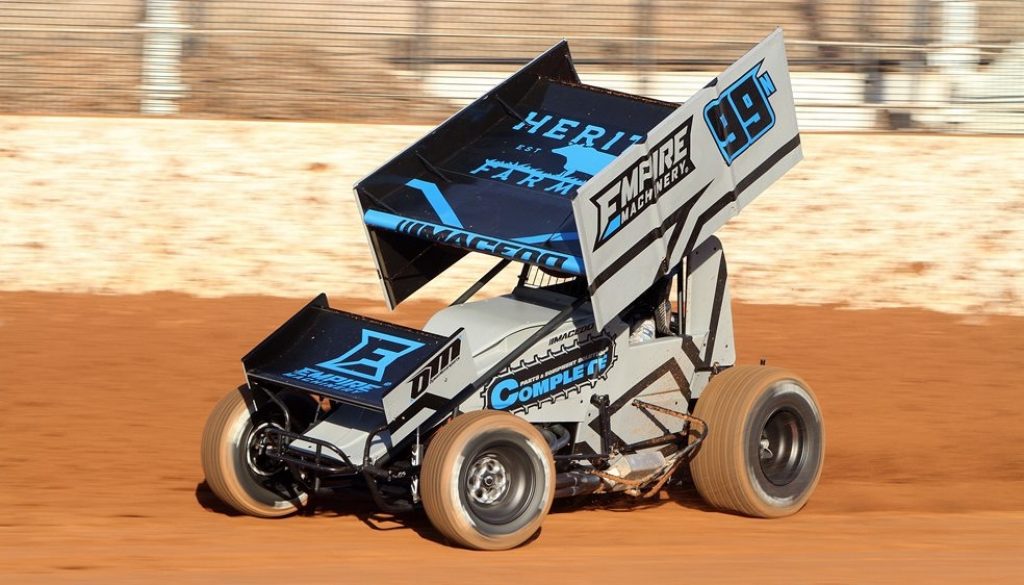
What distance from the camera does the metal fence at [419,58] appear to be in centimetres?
1817

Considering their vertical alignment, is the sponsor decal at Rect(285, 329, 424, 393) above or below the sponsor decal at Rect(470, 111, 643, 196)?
below

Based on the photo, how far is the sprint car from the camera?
8008 mm

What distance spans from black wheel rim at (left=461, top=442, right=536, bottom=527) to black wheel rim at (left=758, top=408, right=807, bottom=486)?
6.55 feet

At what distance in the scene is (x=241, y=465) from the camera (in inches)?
333

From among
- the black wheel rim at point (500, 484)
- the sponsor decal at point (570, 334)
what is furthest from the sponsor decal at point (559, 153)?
the black wheel rim at point (500, 484)

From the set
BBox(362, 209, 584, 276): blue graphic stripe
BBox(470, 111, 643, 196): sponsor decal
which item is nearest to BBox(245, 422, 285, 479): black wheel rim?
BBox(362, 209, 584, 276): blue graphic stripe

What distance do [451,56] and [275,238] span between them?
3987 millimetres

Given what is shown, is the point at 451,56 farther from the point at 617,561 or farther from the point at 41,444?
the point at 617,561

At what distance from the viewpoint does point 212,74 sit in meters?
18.3

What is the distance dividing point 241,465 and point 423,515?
1136 millimetres

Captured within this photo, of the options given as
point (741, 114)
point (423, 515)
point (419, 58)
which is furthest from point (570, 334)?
point (419, 58)

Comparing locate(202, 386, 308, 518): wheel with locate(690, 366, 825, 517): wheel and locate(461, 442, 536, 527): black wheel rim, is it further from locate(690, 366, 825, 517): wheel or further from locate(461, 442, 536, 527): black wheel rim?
locate(690, 366, 825, 517): wheel

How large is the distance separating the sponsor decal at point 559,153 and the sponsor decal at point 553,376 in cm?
103

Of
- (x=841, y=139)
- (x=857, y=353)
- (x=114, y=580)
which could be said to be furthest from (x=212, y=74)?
(x=114, y=580)
